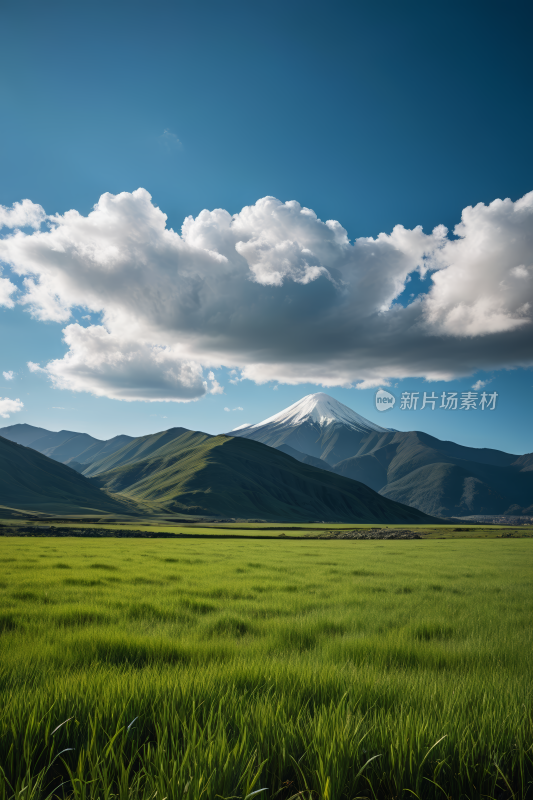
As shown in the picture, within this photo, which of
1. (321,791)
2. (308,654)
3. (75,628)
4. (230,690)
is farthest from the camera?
(75,628)

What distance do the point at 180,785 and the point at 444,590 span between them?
577 inches

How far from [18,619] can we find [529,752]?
8737 millimetres

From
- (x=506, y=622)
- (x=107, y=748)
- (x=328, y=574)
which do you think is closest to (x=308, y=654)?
(x=107, y=748)

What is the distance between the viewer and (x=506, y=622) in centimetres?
922

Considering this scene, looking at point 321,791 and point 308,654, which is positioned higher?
point 321,791

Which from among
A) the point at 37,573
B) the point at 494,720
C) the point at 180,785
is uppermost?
the point at 180,785

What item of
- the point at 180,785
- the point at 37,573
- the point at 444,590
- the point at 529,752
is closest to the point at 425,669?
the point at 529,752

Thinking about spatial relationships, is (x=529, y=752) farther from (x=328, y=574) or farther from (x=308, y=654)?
(x=328, y=574)

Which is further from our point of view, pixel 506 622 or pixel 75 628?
pixel 506 622

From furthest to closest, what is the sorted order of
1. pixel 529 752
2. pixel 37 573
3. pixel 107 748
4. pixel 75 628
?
pixel 37 573 → pixel 75 628 → pixel 529 752 → pixel 107 748

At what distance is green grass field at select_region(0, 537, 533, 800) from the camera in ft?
8.84

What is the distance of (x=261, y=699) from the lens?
400 cm

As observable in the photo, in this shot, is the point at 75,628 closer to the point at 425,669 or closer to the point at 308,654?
the point at 308,654

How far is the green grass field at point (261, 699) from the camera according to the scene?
270 centimetres
